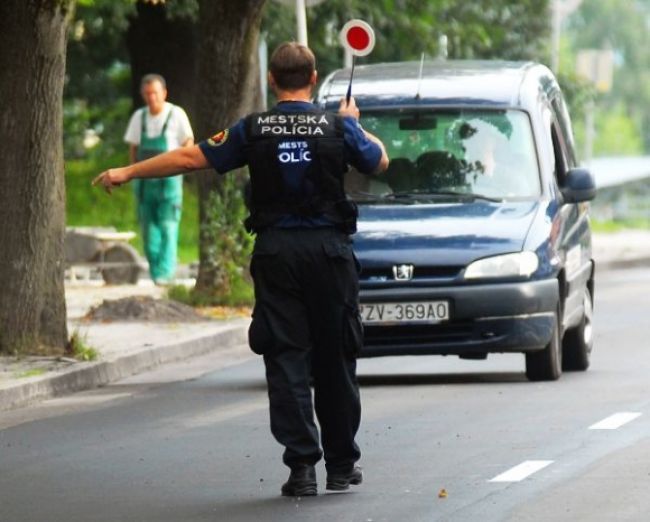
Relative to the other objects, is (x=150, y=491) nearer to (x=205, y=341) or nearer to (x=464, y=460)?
(x=464, y=460)

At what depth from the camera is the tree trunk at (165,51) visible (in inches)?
1400

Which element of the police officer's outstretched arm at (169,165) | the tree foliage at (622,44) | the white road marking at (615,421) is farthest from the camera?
the tree foliage at (622,44)

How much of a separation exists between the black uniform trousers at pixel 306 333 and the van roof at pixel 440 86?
5.40 m

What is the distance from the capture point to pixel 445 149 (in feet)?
49.8

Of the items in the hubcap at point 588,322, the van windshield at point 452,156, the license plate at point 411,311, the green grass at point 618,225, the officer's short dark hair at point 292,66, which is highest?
the officer's short dark hair at point 292,66

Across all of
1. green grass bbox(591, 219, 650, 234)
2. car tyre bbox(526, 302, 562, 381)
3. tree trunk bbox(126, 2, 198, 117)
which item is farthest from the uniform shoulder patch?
green grass bbox(591, 219, 650, 234)

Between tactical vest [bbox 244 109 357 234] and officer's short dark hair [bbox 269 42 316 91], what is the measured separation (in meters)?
0.12

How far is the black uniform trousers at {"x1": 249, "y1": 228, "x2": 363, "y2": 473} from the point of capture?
9.66 m

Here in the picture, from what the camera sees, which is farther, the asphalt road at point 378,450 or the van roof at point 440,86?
the van roof at point 440,86

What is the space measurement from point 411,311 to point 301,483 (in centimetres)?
456

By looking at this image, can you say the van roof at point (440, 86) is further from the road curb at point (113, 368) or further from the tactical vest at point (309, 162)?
the tactical vest at point (309, 162)

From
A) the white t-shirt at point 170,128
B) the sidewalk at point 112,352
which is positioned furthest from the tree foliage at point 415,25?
the sidewalk at point 112,352

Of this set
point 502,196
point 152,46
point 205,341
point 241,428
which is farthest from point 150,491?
point 152,46

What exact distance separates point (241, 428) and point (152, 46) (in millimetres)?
23897
